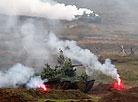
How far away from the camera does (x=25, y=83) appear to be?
2014 inches

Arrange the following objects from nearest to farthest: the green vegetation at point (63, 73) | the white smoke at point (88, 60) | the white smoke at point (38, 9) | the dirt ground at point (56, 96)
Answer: the dirt ground at point (56, 96) → the green vegetation at point (63, 73) → the white smoke at point (88, 60) → the white smoke at point (38, 9)

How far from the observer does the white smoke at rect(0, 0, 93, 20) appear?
110 metres

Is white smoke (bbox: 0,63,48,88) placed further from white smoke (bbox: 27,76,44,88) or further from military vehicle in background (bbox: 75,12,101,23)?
military vehicle in background (bbox: 75,12,101,23)

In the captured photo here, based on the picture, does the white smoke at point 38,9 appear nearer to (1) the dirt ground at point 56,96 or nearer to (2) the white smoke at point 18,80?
(2) the white smoke at point 18,80

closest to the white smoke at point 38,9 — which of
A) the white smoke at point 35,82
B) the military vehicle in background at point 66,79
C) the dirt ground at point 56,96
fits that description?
the military vehicle in background at point 66,79

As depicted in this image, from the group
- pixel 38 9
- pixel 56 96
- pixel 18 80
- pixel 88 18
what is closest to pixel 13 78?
pixel 18 80

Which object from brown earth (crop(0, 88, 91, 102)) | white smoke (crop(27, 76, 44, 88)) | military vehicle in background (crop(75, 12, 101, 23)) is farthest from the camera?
military vehicle in background (crop(75, 12, 101, 23))

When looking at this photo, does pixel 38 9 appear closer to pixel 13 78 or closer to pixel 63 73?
pixel 63 73

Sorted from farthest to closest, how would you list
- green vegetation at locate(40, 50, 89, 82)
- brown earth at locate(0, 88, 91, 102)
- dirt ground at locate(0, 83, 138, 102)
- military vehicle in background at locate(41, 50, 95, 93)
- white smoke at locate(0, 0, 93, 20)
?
white smoke at locate(0, 0, 93, 20) < green vegetation at locate(40, 50, 89, 82) < military vehicle in background at locate(41, 50, 95, 93) < brown earth at locate(0, 88, 91, 102) < dirt ground at locate(0, 83, 138, 102)

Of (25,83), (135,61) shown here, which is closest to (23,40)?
(135,61)

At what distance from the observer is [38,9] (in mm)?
124938

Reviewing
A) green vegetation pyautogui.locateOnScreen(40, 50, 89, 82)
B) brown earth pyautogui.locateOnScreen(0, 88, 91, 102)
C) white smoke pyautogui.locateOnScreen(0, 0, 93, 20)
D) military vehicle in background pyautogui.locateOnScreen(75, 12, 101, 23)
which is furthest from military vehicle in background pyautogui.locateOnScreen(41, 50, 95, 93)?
Result: military vehicle in background pyautogui.locateOnScreen(75, 12, 101, 23)

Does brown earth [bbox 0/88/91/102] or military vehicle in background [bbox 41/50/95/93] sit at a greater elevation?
military vehicle in background [bbox 41/50/95/93]

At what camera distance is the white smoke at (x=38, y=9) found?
359ft
